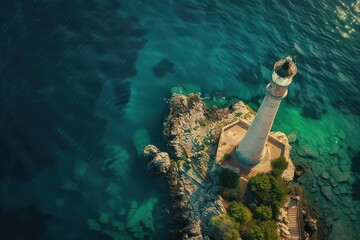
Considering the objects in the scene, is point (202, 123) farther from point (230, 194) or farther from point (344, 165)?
point (344, 165)

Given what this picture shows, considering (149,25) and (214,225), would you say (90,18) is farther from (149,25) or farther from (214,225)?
(214,225)

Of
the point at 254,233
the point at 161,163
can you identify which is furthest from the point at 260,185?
the point at 161,163

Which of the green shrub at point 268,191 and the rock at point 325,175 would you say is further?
the rock at point 325,175

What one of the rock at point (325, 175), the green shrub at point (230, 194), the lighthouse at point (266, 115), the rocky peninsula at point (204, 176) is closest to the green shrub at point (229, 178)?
the rocky peninsula at point (204, 176)

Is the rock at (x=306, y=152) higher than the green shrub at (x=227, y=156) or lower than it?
lower

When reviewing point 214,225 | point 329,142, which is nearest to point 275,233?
point 214,225

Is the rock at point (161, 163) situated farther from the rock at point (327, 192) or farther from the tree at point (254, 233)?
the rock at point (327, 192)
